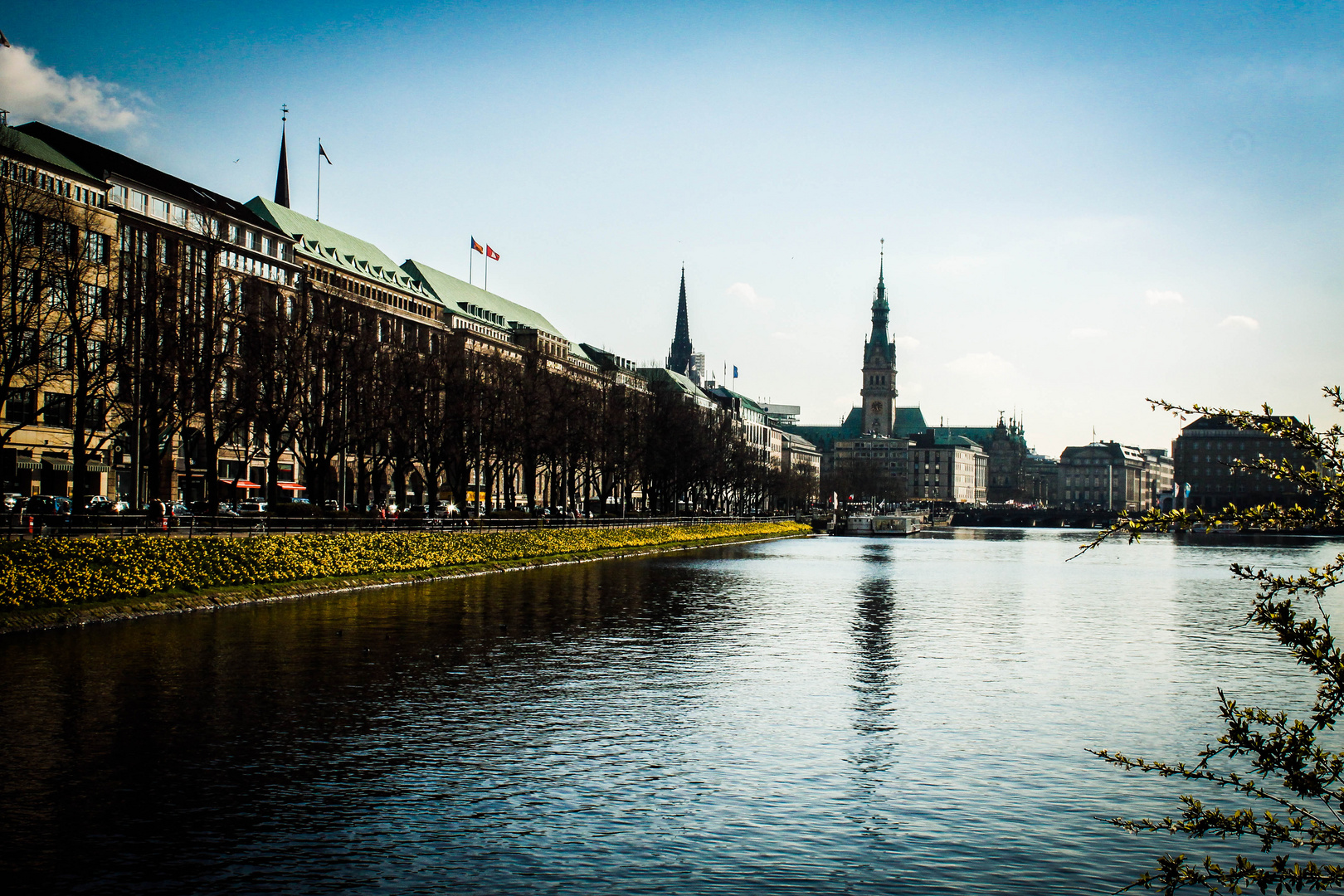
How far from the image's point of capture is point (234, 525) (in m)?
57.2

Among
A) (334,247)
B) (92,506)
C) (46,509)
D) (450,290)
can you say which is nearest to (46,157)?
(46,509)

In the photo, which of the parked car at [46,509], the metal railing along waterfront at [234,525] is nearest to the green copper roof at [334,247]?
the metal railing along waterfront at [234,525]

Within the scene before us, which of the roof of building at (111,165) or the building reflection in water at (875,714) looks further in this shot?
the roof of building at (111,165)

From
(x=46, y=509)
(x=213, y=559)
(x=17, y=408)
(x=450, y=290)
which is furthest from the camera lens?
(x=450, y=290)

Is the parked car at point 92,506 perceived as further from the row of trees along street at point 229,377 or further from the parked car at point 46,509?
the row of trees along street at point 229,377

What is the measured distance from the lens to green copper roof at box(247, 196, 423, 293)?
14125 centimetres

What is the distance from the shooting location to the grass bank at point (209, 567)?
39.0m

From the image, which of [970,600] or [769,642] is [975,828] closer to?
[769,642]

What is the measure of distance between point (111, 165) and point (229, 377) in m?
42.6

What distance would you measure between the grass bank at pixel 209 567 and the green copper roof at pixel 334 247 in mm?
74479

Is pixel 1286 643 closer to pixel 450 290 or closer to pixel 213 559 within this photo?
pixel 213 559

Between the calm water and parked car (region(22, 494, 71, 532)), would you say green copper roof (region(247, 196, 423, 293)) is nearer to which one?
parked car (region(22, 494, 71, 532))

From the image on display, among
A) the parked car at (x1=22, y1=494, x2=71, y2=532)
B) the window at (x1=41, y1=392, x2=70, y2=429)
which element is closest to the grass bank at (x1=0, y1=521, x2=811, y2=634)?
the parked car at (x1=22, y1=494, x2=71, y2=532)

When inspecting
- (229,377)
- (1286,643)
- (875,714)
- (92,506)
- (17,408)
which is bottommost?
(875,714)
